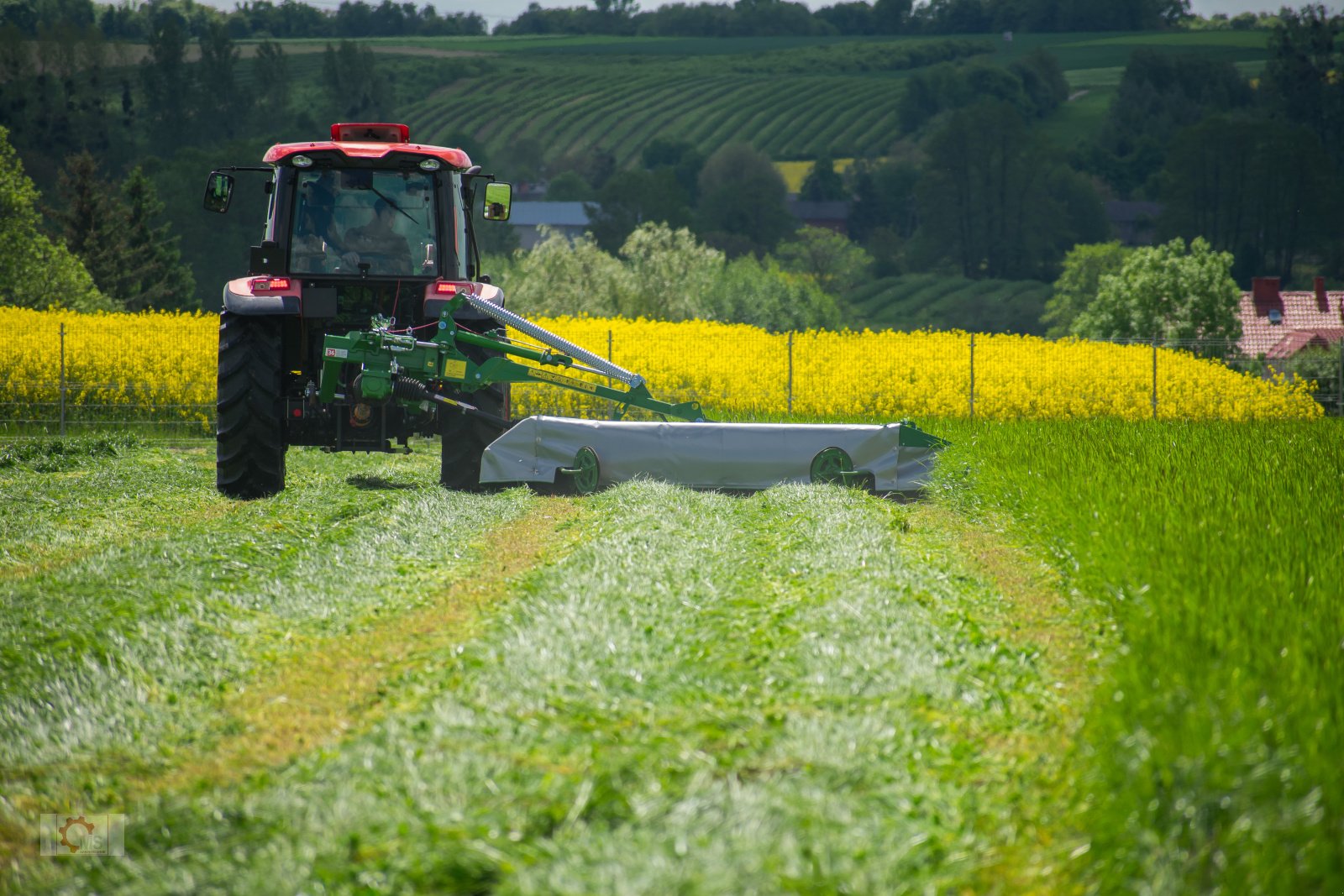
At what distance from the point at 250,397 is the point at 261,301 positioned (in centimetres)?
79

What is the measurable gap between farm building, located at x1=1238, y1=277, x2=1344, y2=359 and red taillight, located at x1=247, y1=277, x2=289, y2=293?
181ft

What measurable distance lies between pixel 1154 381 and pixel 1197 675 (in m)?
19.1

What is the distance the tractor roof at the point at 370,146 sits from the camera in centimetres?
1130

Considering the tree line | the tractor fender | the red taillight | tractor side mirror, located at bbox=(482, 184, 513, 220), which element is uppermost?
the tree line

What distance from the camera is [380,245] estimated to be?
1157 centimetres

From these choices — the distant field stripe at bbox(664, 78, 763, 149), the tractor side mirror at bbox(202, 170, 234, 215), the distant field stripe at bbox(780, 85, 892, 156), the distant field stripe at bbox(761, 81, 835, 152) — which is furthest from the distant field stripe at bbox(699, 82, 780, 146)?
the tractor side mirror at bbox(202, 170, 234, 215)

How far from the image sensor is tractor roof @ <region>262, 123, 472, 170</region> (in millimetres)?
11297

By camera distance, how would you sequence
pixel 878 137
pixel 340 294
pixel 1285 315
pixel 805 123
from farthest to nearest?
pixel 805 123 < pixel 878 137 < pixel 1285 315 < pixel 340 294

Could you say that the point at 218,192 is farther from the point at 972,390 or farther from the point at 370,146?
the point at 972,390

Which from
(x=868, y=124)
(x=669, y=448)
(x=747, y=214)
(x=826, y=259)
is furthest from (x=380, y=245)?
(x=868, y=124)

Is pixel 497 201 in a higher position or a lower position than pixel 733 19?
lower

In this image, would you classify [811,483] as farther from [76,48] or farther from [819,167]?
[819,167]

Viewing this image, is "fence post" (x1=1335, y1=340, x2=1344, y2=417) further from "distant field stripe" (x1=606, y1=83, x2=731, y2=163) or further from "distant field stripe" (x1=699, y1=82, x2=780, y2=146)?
"distant field stripe" (x1=606, y1=83, x2=731, y2=163)

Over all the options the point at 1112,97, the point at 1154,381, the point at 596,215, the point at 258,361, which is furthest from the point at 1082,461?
the point at 1112,97
